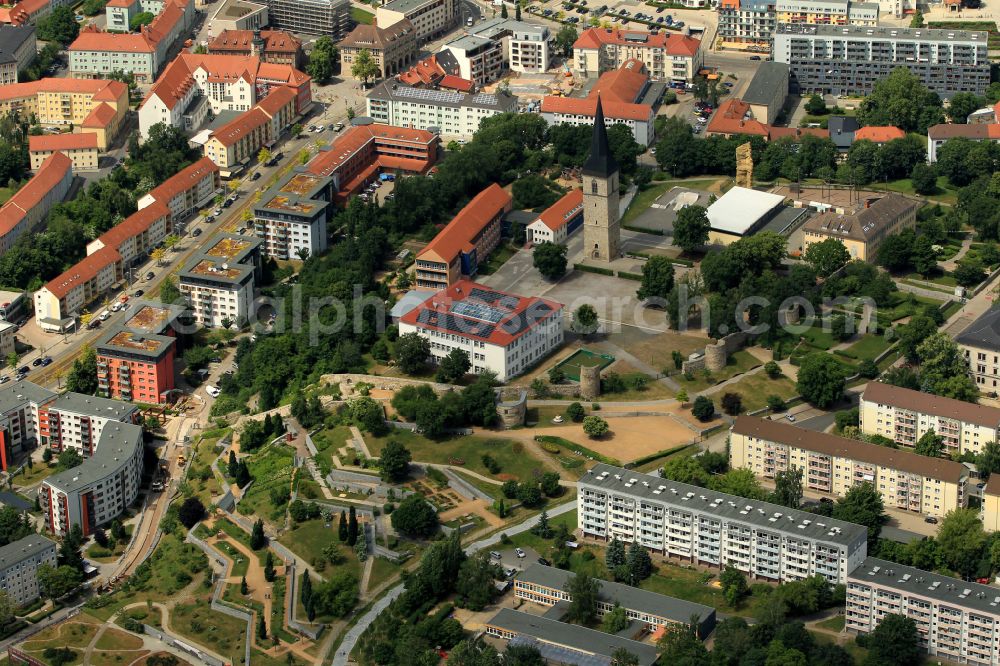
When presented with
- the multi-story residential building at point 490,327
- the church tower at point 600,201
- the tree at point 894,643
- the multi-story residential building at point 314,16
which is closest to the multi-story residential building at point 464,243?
the multi-story residential building at point 490,327

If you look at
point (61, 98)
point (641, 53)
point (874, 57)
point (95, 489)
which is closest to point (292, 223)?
point (95, 489)

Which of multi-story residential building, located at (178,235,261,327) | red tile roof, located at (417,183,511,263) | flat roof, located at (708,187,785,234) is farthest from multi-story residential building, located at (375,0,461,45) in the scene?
flat roof, located at (708,187,785,234)

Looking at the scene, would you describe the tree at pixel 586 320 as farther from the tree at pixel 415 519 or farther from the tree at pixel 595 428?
the tree at pixel 415 519

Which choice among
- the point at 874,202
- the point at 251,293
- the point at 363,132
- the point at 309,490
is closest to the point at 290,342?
the point at 251,293

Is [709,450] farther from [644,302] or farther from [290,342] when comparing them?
[290,342]

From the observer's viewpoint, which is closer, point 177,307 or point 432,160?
point 177,307

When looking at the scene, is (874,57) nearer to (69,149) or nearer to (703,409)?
(703,409)
